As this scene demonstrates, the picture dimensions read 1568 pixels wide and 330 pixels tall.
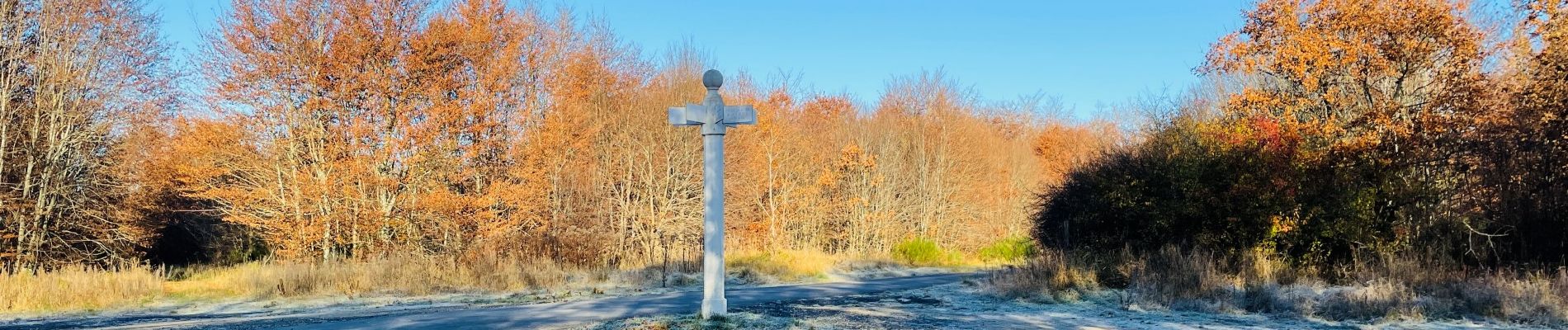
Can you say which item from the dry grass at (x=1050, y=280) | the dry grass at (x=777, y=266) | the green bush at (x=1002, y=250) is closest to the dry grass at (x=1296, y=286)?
the dry grass at (x=1050, y=280)

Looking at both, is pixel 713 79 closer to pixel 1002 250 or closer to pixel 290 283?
pixel 290 283

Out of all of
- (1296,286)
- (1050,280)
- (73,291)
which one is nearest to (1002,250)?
(1050,280)

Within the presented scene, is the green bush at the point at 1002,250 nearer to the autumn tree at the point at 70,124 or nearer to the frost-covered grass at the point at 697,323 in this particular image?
the frost-covered grass at the point at 697,323

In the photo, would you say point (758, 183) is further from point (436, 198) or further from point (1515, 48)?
point (1515, 48)

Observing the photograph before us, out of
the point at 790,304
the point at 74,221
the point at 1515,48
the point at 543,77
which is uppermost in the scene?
the point at 543,77

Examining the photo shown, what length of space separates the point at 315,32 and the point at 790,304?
51.0ft

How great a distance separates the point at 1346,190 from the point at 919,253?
58.3ft

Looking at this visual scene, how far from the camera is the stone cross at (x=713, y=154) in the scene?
863cm

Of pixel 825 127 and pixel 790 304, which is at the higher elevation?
pixel 825 127

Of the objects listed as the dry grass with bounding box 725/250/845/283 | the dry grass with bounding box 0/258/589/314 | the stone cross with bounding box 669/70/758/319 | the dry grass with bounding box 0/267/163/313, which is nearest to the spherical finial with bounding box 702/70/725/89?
the stone cross with bounding box 669/70/758/319

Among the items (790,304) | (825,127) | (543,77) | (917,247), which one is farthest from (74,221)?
(825,127)

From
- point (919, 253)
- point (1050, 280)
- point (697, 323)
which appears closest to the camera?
point (697, 323)

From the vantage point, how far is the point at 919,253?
31094 millimetres

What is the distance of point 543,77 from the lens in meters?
25.6
